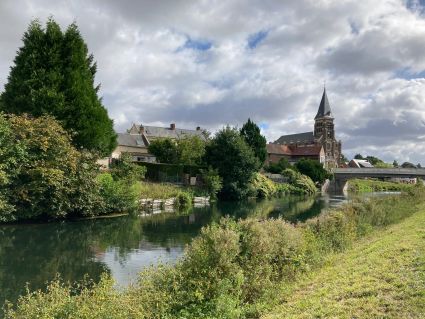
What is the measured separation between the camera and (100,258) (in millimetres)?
14773

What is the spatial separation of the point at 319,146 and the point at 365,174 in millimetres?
28509

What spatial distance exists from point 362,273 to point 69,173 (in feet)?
65.7

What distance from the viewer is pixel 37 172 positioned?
22.2 m

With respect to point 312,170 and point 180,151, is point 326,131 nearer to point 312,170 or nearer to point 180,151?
point 312,170

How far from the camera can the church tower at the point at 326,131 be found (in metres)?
109

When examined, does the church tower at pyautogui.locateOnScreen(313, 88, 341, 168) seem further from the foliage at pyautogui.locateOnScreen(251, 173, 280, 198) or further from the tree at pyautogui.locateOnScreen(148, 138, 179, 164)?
the tree at pyautogui.locateOnScreen(148, 138, 179, 164)

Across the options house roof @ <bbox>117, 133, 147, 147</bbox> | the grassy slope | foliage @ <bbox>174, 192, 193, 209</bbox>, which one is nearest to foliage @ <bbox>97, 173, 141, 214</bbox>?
foliage @ <bbox>174, 192, 193, 209</bbox>

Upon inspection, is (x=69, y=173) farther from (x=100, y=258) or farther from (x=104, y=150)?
(x=100, y=258)

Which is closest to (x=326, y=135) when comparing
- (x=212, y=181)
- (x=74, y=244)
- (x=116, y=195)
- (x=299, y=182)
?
(x=299, y=182)

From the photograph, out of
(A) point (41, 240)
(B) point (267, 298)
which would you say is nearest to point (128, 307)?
(B) point (267, 298)

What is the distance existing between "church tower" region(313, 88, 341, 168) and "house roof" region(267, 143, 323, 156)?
28.0ft

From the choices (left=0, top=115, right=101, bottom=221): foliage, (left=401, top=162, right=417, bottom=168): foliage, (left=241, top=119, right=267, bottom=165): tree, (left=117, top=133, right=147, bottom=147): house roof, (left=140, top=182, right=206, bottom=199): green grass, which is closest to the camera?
(left=0, top=115, right=101, bottom=221): foliage

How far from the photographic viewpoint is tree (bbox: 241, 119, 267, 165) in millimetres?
63188

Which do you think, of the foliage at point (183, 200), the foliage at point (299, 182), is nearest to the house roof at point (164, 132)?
the foliage at point (299, 182)
